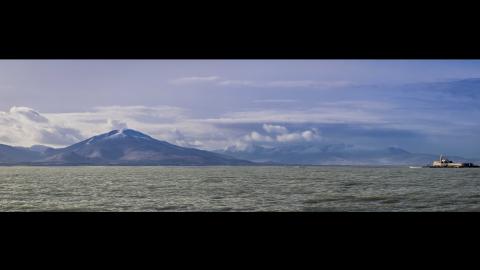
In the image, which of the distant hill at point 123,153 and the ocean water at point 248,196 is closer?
the ocean water at point 248,196

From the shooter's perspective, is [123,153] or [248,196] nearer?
[248,196]

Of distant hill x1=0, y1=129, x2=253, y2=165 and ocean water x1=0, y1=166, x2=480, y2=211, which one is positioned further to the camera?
distant hill x1=0, y1=129, x2=253, y2=165

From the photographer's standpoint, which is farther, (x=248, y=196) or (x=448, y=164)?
(x=448, y=164)

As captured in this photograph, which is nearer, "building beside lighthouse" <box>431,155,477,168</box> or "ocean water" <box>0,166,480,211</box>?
"ocean water" <box>0,166,480,211</box>

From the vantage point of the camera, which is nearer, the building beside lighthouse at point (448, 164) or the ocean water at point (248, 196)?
the ocean water at point (248, 196)

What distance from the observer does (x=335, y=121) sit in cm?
7962
